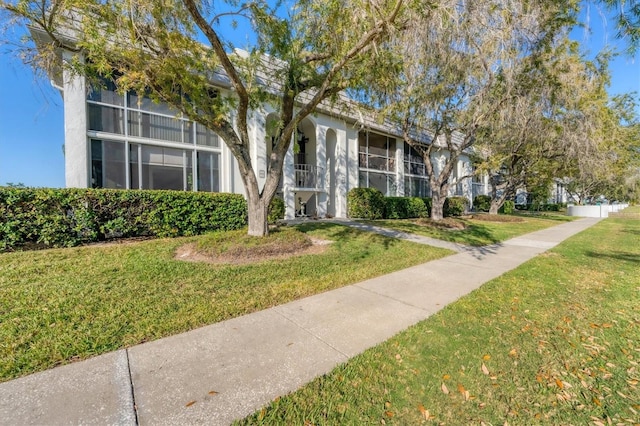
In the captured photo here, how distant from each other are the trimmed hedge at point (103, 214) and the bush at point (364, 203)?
7.22 m

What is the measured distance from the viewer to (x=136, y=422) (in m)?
1.94

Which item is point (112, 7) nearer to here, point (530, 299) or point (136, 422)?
point (136, 422)

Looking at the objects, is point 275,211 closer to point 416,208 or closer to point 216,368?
point 216,368

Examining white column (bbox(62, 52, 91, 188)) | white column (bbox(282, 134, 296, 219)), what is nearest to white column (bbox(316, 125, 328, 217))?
white column (bbox(282, 134, 296, 219))

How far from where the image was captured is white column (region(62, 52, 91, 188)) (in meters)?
8.55

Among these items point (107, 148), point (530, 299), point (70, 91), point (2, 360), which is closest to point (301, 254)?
point (530, 299)

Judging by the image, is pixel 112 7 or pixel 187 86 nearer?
Result: pixel 112 7

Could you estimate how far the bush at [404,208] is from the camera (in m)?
16.5

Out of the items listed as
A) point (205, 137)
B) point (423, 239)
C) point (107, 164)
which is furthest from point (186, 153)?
point (423, 239)

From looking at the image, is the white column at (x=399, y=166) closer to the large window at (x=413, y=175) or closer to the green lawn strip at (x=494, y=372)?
the large window at (x=413, y=175)

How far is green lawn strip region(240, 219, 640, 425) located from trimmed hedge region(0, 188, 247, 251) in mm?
7691

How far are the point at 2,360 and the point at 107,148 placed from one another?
9.00 m

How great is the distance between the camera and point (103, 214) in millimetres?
7602

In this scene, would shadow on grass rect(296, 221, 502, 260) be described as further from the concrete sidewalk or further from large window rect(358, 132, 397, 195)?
large window rect(358, 132, 397, 195)
